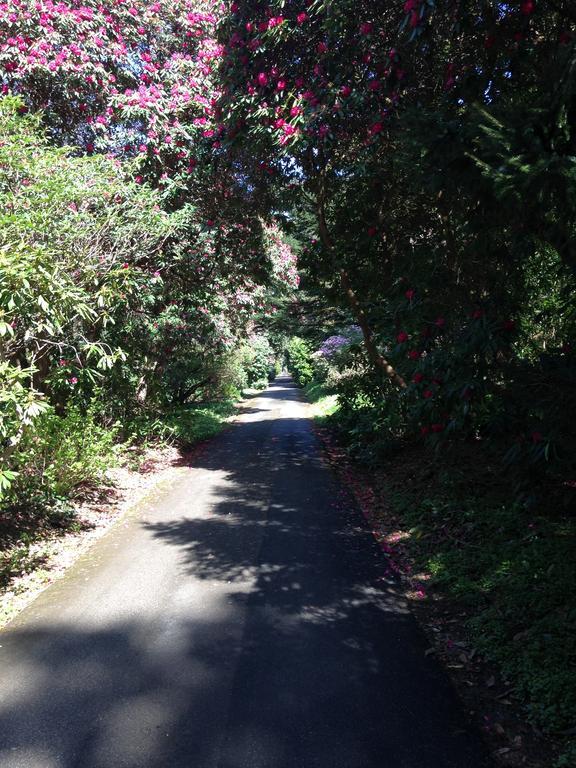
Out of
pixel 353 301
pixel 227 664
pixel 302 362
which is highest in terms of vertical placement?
pixel 353 301

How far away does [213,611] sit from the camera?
4.31 meters

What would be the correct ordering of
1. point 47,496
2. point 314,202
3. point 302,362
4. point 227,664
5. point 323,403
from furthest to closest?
point 302,362 → point 323,403 → point 314,202 → point 47,496 → point 227,664

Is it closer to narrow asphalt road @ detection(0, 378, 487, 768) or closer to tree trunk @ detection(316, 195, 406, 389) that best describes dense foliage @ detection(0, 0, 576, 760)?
tree trunk @ detection(316, 195, 406, 389)

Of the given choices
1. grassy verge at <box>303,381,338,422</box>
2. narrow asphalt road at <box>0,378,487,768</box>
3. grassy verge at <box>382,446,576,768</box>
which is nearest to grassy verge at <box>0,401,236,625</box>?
narrow asphalt road at <box>0,378,487,768</box>

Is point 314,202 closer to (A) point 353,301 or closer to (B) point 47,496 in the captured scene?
(A) point 353,301

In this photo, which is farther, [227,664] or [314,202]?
[314,202]

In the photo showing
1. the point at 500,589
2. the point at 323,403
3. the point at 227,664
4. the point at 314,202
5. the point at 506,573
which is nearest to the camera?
the point at 227,664

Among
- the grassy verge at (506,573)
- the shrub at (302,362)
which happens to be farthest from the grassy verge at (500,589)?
the shrub at (302,362)

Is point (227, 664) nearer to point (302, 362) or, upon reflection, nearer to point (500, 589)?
point (500, 589)

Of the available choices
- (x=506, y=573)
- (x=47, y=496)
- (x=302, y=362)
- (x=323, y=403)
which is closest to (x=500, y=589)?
(x=506, y=573)

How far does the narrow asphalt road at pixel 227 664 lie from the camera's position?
107 inches

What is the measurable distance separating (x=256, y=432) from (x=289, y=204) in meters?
8.58

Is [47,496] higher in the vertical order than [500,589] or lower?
higher

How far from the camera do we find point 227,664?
3.51 m
